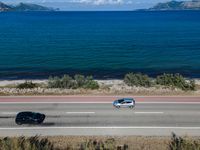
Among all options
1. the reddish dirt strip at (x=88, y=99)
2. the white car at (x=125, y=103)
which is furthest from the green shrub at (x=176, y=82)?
the white car at (x=125, y=103)

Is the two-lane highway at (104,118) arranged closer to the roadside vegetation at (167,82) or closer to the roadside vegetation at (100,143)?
the roadside vegetation at (100,143)

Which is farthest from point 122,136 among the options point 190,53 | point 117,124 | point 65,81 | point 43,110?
point 190,53

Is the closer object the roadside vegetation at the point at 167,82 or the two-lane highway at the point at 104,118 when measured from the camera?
the two-lane highway at the point at 104,118

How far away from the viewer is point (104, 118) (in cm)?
3184

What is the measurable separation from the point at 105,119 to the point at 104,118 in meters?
0.25

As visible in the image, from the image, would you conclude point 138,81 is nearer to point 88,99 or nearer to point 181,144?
point 88,99

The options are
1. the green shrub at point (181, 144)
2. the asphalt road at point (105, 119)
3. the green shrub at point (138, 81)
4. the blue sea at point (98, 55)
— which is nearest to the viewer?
the green shrub at point (181, 144)

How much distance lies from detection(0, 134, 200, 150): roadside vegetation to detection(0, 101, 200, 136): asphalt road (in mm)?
1214

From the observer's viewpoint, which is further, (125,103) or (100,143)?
(125,103)

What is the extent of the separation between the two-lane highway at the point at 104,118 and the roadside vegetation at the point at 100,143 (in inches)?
48.1

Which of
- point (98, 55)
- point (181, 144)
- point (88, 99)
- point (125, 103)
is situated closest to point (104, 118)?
point (125, 103)

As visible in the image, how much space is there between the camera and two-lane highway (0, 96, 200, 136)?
29.4 m

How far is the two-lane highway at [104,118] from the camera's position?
96.5 ft

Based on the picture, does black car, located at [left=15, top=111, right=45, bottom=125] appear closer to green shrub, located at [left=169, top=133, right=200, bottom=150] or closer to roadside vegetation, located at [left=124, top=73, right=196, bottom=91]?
green shrub, located at [left=169, top=133, right=200, bottom=150]
